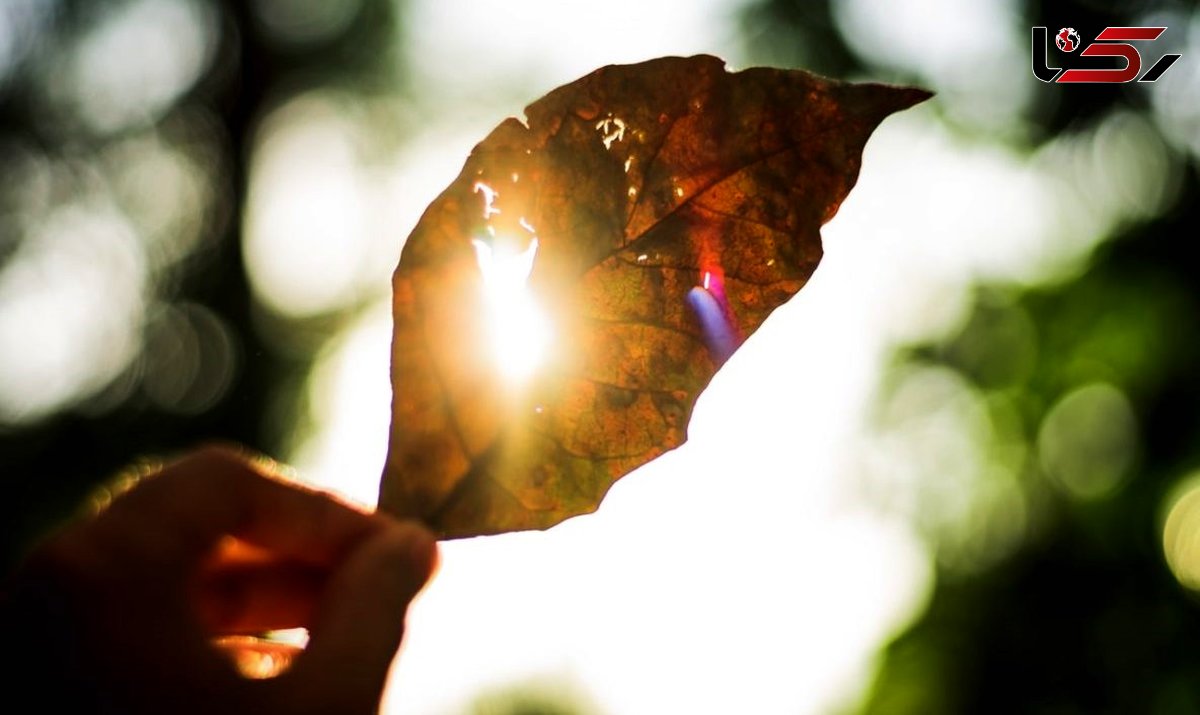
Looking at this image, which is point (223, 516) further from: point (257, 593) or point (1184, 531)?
point (1184, 531)

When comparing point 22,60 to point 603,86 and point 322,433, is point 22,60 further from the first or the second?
point 603,86

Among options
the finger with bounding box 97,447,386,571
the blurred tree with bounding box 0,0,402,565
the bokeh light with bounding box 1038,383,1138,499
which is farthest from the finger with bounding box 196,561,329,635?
the bokeh light with bounding box 1038,383,1138,499

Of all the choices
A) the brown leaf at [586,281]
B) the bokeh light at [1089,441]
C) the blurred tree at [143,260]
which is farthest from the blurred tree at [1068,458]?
the brown leaf at [586,281]

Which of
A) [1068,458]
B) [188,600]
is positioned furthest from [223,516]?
[1068,458]

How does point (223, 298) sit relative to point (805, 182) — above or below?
below

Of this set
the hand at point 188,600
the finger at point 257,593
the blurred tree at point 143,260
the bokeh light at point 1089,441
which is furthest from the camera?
the bokeh light at point 1089,441

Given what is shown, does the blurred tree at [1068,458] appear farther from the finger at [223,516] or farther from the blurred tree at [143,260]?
the finger at [223,516]

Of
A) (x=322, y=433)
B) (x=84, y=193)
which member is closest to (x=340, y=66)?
(x=84, y=193)
